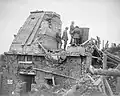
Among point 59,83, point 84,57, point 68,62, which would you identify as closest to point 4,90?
point 59,83

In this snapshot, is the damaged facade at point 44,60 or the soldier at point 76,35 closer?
the damaged facade at point 44,60

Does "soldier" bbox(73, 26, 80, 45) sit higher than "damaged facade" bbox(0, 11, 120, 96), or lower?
higher

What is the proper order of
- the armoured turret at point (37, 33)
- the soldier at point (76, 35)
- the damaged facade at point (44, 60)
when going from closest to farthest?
the damaged facade at point (44, 60) → the soldier at point (76, 35) → the armoured turret at point (37, 33)

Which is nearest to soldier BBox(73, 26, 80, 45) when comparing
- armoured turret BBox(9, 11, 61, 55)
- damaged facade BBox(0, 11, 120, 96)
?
damaged facade BBox(0, 11, 120, 96)

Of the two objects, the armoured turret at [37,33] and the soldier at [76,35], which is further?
the armoured turret at [37,33]

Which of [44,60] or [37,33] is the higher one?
[37,33]

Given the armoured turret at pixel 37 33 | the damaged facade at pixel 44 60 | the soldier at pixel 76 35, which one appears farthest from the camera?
the armoured turret at pixel 37 33

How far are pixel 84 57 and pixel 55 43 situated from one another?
18.3 ft

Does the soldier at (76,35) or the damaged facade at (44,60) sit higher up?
the soldier at (76,35)

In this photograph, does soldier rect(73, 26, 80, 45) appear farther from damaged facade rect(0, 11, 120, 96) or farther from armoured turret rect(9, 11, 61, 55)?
armoured turret rect(9, 11, 61, 55)

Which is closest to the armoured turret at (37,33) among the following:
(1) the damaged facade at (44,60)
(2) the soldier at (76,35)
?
(1) the damaged facade at (44,60)

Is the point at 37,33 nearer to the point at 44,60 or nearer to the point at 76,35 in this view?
the point at 44,60

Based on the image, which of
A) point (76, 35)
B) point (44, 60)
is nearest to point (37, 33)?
point (44, 60)

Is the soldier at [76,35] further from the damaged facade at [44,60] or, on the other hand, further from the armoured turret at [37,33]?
the armoured turret at [37,33]
